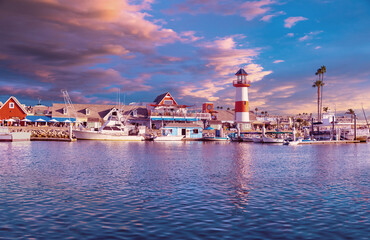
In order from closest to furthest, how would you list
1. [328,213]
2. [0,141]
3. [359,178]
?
[328,213] < [359,178] < [0,141]

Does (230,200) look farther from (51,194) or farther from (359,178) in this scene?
(359,178)

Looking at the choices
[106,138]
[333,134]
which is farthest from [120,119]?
[333,134]

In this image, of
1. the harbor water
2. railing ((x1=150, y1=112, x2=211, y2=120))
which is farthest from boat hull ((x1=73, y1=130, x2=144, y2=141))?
the harbor water

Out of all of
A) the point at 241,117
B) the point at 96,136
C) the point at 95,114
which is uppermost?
the point at 95,114

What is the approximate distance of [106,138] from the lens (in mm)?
73938

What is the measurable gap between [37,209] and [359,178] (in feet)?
71.2

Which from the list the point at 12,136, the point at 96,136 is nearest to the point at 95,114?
the point at 96,136

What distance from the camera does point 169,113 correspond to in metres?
90.9

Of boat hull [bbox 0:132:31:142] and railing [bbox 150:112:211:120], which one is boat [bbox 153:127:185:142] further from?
boat hull [bbox 0:132:31:142]

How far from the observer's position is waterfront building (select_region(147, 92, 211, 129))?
292 ft

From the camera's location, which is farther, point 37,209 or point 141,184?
point 141,184

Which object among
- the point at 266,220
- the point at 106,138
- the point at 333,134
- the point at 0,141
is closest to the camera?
the point at 266,220

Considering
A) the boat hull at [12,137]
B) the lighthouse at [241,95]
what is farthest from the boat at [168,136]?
the boat hull at [12,137]

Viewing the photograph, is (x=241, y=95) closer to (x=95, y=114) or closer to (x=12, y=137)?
(x=95, y=114)
